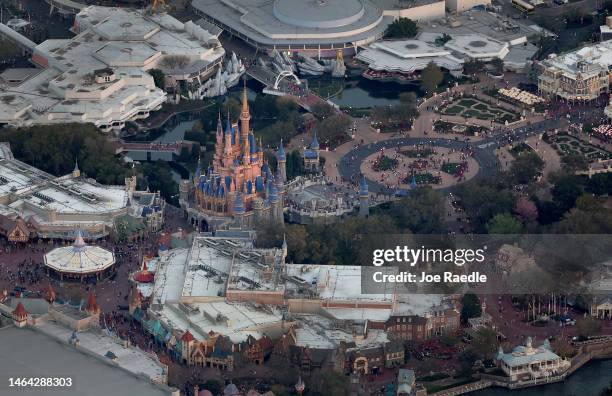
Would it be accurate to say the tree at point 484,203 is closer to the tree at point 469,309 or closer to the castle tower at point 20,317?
the tree at point 469,309

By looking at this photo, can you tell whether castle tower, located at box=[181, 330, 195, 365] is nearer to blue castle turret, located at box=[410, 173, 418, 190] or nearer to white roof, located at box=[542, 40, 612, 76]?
blue castle turret, located at box=[410, 173, 418, 190]

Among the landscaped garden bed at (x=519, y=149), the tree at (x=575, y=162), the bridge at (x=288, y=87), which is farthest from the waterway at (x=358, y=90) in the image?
the tree at (x=575, y=162)

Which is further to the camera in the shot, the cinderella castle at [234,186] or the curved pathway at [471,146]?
the curved pathway at [471,146]

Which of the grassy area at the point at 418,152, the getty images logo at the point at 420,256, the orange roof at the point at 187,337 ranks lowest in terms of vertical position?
the grassy area at the point at 418,152

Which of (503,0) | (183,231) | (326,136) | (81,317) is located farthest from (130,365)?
(503,0)

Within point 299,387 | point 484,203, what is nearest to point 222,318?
point 299,387

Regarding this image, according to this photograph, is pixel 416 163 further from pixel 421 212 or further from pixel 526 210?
pixel 526 210
